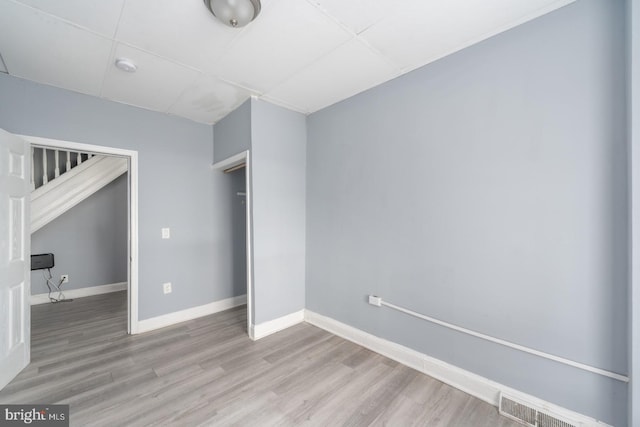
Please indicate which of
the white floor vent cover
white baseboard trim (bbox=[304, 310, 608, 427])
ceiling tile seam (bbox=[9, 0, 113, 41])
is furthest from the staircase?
the white floor vent cover

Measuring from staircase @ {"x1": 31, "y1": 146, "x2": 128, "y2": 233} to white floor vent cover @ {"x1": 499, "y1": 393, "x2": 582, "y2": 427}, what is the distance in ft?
16.9

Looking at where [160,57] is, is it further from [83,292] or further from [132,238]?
[83,292]

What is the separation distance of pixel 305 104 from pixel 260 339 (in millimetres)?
2614

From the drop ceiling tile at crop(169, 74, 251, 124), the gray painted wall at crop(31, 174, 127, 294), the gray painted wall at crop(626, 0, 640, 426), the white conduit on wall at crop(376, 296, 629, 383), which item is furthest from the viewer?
the gray painted wall at crop(31, 174, 127, 294)

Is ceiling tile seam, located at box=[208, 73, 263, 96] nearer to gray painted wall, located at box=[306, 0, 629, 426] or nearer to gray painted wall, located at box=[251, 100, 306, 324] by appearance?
gray painted wall, located at box=[251, 100, 306, 324]

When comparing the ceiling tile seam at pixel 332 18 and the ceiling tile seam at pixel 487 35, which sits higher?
the ceiling tile seam at pixel 332 18

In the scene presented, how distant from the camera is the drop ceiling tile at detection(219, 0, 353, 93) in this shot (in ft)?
5.11

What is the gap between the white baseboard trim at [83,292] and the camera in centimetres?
364

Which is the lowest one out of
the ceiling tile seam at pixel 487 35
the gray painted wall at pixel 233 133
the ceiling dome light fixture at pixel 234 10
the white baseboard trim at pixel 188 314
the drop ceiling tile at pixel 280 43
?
the white baseboard trim at pixel 188 314

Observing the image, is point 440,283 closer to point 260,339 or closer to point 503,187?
point 503,187

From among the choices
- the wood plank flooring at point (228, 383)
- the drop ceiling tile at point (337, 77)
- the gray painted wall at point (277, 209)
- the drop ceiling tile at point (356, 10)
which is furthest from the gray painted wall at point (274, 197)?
the drop ceiling tile at point (356, 10)

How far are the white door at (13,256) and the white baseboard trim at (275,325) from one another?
6.00ft

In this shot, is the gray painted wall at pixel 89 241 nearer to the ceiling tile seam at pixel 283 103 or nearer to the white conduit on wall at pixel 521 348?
the ceiling tile seam at pixel 283 103

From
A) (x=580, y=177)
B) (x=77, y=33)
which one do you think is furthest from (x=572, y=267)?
(x=77, y=33)
